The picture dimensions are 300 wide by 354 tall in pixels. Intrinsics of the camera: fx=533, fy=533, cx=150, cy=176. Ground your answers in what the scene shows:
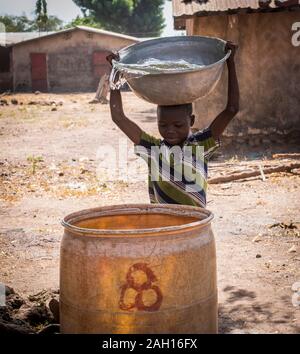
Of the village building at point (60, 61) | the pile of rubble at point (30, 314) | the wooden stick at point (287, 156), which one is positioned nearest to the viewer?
the pile of rubble at point (30, 314)

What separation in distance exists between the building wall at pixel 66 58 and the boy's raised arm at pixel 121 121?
2769cm

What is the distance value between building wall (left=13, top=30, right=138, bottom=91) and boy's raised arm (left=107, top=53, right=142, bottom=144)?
2769 cm

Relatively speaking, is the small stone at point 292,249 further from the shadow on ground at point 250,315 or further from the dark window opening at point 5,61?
the dark window opening at point 5,61

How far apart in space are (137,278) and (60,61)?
95.4 ft

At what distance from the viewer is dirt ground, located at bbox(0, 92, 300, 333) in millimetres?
3885

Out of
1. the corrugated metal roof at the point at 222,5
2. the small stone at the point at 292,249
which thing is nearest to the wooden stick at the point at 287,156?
the corrugated metal roof at the point at 222,5

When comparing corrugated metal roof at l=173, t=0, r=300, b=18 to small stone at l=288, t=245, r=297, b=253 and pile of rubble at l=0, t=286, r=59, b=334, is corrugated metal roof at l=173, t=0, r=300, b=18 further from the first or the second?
pile of rubble at l=0, t=286, r=59, b=334

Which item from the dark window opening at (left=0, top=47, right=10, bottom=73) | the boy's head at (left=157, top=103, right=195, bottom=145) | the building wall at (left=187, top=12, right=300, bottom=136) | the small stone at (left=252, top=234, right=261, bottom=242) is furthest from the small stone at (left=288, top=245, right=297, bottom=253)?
the dark window opening at (left=0, top=47, right=10, bottom=73)

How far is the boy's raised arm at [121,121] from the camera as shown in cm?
289

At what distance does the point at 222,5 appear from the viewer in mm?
8773
